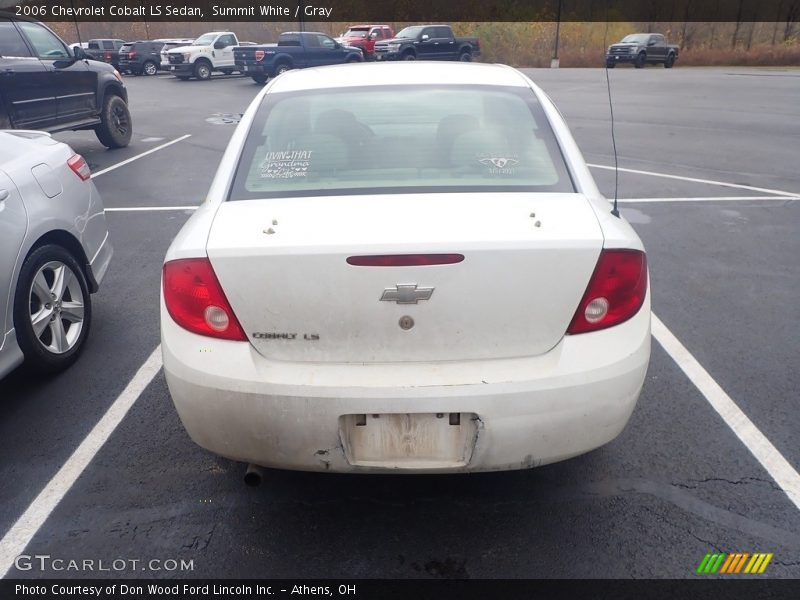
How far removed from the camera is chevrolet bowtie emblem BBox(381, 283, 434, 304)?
2.09 meters

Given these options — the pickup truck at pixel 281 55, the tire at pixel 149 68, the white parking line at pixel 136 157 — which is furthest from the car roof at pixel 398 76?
the tire at pixel 149 68

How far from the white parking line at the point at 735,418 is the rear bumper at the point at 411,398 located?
1035mm

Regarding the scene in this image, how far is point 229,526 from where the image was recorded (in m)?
2.53

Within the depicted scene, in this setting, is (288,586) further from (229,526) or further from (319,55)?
(319,55)

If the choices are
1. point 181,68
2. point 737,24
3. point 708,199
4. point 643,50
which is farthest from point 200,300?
point 737,24

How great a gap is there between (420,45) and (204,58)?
897 centimetres

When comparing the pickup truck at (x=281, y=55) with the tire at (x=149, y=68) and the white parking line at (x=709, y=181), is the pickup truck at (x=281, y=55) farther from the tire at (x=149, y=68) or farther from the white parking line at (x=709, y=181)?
the white parking line at (x=709, y=181)

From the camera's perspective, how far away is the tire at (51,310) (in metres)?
3.31

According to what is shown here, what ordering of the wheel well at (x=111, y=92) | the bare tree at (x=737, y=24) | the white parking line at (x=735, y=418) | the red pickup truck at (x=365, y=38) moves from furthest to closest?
the bare tree at (x=737, y=24), the red pickup truck at (x=365, y=38), the wheel well at (x=111, y=92), the white parking line at (x=735, y=418)

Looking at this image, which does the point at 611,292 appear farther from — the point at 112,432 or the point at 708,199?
the point at 708,199

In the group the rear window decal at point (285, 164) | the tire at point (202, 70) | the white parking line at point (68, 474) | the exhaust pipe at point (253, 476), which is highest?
the rear window decal at point (285, 164)

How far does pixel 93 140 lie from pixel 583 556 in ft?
41.0

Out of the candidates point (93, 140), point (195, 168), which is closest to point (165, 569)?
point (195, 168)

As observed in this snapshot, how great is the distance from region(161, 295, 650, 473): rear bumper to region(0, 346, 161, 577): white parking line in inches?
35.6
